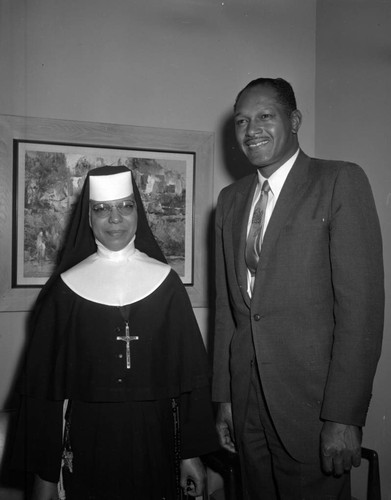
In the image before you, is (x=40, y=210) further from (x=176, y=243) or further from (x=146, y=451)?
(x=146, y=451)

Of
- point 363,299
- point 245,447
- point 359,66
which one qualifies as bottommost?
point 245,447

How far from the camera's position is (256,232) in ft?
7.82

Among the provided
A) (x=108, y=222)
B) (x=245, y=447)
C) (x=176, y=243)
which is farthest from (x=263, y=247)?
(x=176, y=243)

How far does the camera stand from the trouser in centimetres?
221

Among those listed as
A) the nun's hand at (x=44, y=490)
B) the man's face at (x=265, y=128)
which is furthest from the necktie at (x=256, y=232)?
the nun's hand at (x=44, y=490)

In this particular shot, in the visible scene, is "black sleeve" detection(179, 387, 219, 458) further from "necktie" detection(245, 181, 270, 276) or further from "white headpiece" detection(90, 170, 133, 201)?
"white headpiece" detection(90, 170, 133, 201)

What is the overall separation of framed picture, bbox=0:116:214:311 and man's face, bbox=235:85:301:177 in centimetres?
146

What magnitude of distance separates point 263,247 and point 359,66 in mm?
1670

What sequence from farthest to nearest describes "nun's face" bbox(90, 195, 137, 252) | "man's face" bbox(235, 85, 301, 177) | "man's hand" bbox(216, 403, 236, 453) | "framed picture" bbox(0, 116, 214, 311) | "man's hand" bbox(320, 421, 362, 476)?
1. "framed picture" bbox(0, 116, 214, 311)
2. "man's hand" bbox(216, 403, 236, 453)
3. "man's face" bbox(235, 85, 301, 177)
4. "nun's face" bbox(90, 195, 137, 252)
5. "man's hand" bbox(320, 421, 362, 476)

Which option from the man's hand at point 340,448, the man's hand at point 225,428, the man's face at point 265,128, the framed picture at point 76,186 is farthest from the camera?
the framed picture at point 76,186

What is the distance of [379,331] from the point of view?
210 cm

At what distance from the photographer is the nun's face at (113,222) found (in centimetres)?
218

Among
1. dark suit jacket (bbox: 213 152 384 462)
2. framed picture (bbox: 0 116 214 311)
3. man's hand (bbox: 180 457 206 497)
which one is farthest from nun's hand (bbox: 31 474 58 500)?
framed picture (bbox: 0 116 214 311)

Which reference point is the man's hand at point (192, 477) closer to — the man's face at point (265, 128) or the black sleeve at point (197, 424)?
the black sleeve at point (197, 424)
